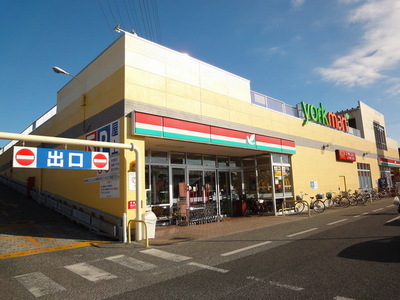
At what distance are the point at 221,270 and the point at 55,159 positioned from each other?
5.47 metres

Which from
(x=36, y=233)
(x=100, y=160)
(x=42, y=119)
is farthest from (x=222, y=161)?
(x=42, y=119)

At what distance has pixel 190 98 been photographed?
1207cm

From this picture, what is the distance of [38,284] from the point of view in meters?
4.87

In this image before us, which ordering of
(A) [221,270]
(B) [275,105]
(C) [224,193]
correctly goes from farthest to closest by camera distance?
1. (B) [275,105]
2. (C) [224,193]
3. (A) [221,270]

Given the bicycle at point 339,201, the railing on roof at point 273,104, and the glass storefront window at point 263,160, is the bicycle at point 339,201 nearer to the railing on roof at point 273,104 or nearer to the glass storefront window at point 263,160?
the glass storefront window at point 263,160

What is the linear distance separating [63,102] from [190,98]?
7.60 m

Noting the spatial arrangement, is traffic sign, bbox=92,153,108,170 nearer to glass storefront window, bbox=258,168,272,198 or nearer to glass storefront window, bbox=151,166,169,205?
glass storefront window, bbox=151,166,169,205

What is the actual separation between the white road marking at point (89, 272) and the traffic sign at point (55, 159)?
9.57ft

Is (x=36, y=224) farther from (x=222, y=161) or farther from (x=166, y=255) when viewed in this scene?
(x=222, y=161)

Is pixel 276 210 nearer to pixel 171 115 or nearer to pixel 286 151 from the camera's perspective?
pixel 286 151

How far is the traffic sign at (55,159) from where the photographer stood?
704 centimetres

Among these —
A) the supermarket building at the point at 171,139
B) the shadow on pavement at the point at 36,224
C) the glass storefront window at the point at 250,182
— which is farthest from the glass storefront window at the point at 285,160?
the shadow on pavement at the point at 36,224

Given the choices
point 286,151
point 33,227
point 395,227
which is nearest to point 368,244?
point 395,227

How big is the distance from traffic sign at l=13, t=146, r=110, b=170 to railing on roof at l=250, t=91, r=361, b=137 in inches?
394
